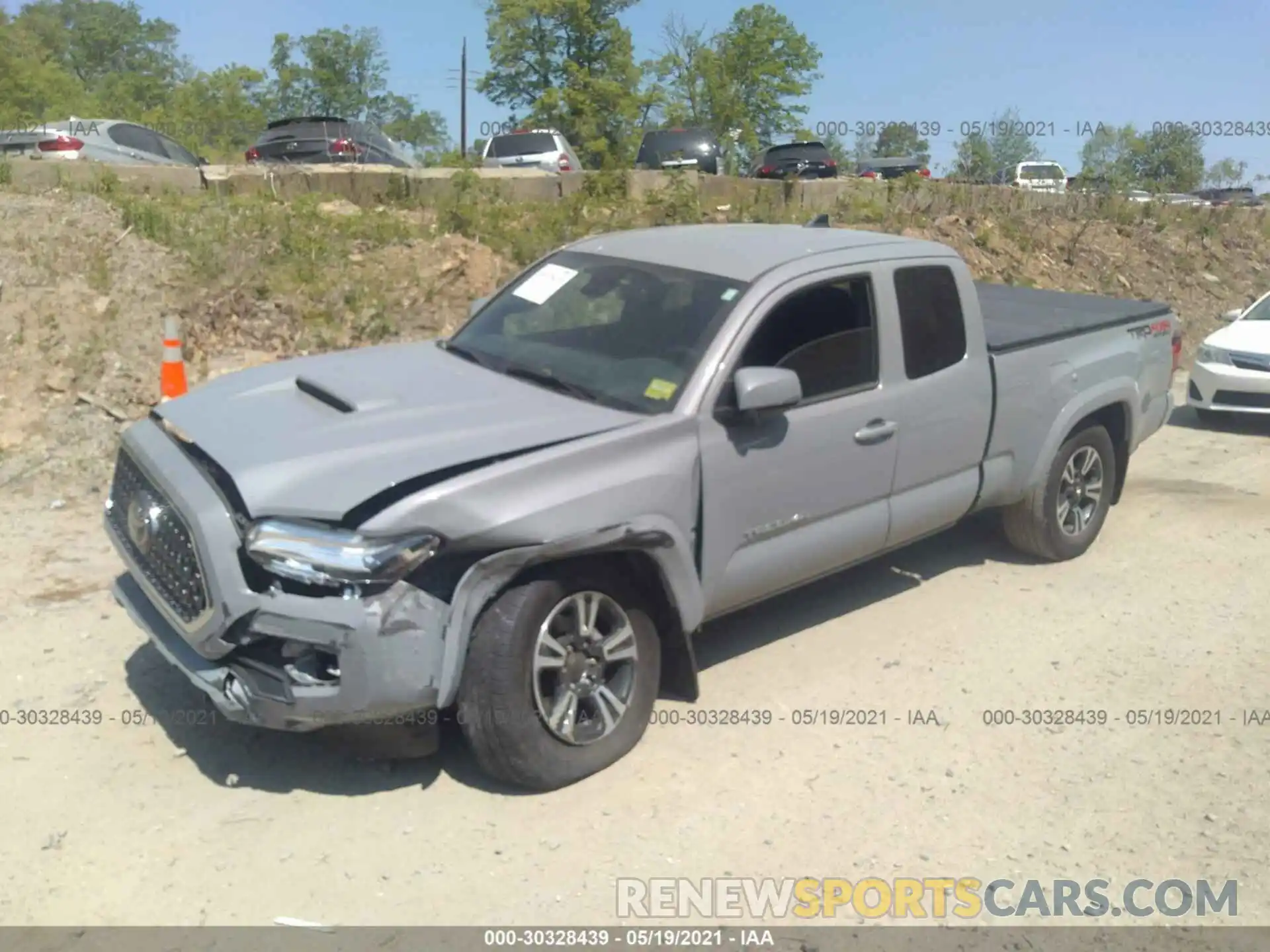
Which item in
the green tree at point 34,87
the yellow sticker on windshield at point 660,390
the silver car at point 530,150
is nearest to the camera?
the yellow sticker on windshield at point 660,390

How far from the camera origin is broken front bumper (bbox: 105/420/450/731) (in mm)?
3793

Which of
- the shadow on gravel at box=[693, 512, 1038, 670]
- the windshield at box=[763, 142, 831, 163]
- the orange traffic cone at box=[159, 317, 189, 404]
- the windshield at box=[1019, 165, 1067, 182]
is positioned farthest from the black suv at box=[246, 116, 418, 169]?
the windshield at box=[1019, 165, 1067, 182]

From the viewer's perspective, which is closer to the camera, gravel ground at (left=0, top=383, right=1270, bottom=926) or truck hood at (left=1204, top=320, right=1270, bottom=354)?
gravel ground at (left=0, top=383, right=1270, bottom=926)

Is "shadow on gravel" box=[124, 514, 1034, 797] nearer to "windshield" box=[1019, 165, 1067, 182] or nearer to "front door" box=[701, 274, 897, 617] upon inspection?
"front door" box=[701, 274, 897, 617]

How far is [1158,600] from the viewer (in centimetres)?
634

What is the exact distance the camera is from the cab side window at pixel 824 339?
5.00 metres

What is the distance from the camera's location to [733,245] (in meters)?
5.49

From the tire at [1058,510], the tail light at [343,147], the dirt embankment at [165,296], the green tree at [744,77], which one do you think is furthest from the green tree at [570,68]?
the tire at [1058,510]

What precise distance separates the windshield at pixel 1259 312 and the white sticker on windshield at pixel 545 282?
323 inches

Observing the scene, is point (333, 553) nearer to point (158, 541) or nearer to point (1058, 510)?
point (158, 541)

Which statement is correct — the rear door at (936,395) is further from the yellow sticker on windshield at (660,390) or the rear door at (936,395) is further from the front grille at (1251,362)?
the front grille at (1251,362)

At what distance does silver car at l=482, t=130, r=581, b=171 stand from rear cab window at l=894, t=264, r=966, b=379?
1597cm
